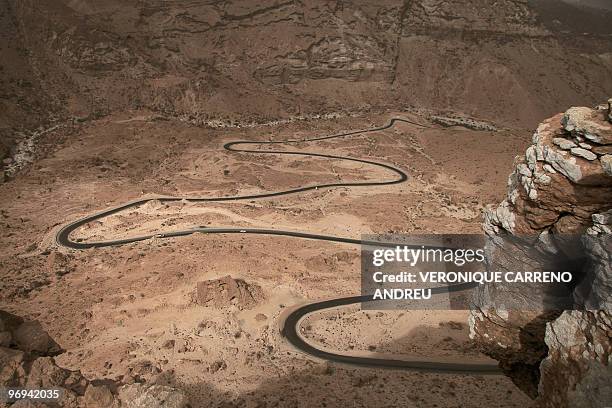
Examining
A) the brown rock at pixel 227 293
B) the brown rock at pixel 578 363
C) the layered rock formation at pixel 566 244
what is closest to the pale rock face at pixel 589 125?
the layered rock formation at pixel 566 244

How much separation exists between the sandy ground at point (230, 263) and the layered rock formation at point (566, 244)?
4051 mm

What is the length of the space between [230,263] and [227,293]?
94.4 inches

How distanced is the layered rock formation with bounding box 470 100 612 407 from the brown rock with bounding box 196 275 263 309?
1095 centimetres

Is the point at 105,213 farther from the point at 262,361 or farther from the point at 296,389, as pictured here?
→ the point at 296,389

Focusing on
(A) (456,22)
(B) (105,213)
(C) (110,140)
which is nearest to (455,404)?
(B) (105,213)

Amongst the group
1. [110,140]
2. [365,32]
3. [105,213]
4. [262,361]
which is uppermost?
[365,32]

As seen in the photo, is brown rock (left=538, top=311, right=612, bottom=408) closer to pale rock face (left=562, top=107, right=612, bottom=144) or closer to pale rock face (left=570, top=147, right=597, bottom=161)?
pale rock face (left=570, top=147, right=597, bottom=161)

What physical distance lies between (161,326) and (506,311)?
13706 millimetres

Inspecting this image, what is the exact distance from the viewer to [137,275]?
69.8 feet

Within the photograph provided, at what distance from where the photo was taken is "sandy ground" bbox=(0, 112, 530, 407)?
15.5 meters

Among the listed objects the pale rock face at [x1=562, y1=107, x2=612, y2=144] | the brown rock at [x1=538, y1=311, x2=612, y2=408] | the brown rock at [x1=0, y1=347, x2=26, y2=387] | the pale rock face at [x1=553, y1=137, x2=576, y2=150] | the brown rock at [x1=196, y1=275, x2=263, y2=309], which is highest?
the pale rock face at [x1=562, y1=107, x2=612, y2=144]

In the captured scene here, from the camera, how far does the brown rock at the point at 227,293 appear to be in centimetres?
1972

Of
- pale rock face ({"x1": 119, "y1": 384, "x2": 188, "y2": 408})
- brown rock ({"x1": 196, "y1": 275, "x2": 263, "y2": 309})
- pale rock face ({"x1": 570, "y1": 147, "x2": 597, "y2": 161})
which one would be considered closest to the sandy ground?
brown rock ({"x1": 196, "y1": 275, "x2": 263, "y2": 309})

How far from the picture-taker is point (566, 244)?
972 cm
